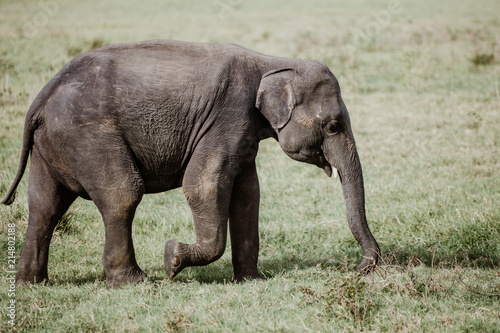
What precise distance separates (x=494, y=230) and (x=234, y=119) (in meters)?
3.63

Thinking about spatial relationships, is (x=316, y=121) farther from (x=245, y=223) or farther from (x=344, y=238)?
(x=344, y=238)

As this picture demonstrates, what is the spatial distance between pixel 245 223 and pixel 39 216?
82.5 inches

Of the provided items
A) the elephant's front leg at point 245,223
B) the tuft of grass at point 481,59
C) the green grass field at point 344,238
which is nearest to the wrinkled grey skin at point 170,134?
the elephant's front leg at point 245,223

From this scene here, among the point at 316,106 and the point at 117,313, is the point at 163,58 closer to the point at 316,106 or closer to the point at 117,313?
the point at 316,106

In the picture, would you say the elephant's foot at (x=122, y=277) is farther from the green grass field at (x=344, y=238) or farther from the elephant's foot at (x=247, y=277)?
the elephant's foot at (x=247, y=277)

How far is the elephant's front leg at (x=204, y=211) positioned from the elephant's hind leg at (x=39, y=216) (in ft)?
4.18

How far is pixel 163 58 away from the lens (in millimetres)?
5934

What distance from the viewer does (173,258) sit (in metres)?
5.75

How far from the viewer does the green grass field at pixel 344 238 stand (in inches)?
200

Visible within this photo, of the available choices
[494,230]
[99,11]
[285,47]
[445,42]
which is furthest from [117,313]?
[99,11]

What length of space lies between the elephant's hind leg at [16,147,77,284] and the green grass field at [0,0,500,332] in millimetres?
231

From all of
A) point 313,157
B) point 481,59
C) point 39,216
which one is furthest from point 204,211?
point 481,59

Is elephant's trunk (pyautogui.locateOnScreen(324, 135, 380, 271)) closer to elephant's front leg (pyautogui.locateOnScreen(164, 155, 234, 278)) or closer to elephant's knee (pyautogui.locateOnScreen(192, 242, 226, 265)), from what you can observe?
elephant's front leg (pyautogui.locateOnScreen(164, 155, 234, 278))

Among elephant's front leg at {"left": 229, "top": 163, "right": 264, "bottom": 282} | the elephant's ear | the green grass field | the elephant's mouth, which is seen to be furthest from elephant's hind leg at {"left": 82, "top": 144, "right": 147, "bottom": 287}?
the elephant's mouth
